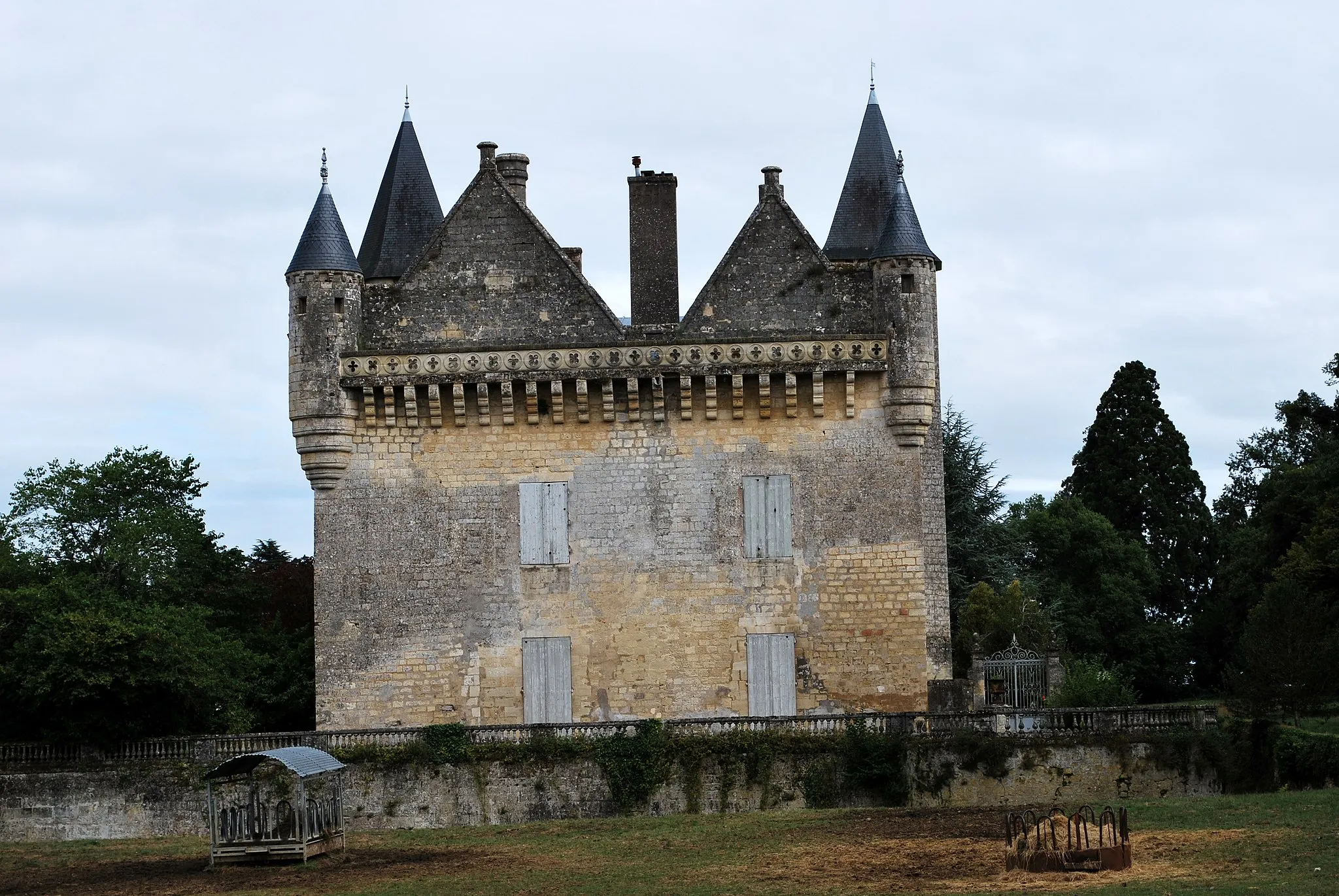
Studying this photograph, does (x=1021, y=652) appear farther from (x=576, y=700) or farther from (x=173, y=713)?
(x=173, y=713)

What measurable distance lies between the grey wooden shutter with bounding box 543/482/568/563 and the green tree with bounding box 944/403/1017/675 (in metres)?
22.1

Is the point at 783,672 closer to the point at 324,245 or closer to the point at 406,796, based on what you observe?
the point at 406,796

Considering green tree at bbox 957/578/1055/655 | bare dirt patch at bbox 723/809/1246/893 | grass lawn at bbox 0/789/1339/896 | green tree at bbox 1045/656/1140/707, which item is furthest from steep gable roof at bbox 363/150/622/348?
green tree at bbox 957/578/1055/655

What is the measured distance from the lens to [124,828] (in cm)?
2895

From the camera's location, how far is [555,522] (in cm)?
3195

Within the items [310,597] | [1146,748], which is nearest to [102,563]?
[310,597]

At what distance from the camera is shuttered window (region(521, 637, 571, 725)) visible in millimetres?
31516

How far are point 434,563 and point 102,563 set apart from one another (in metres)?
8.07

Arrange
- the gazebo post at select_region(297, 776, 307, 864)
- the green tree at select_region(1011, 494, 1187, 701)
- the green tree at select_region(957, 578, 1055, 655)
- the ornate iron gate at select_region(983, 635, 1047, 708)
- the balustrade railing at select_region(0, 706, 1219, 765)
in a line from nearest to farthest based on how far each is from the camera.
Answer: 1. the gazebo post at select_region(297, 776, 307, 864)
2. the balustrade railing at select_region(0, 706, 1219, 765)
3. the ornate iron gate at select_region(983, 635, 1047, 708)
4. the green tree at select_region(957, 578, 1055, 655)
5. the green tree at select_region(1011, 494, 1187, 701)

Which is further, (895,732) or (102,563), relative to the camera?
(102,563)

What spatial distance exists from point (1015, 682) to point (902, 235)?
9.71 m

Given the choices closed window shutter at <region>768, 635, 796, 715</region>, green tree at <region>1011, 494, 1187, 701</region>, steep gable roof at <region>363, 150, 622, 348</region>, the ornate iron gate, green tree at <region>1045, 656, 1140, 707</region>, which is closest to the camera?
closed window shutter at <region>768, 635, 796, 715</region>

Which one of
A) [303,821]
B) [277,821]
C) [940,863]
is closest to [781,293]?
[277,821]

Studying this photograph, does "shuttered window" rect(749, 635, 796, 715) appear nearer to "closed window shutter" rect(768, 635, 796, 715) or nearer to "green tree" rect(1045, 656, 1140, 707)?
"closed window shutter" rect(768, 635, 796, 715)
